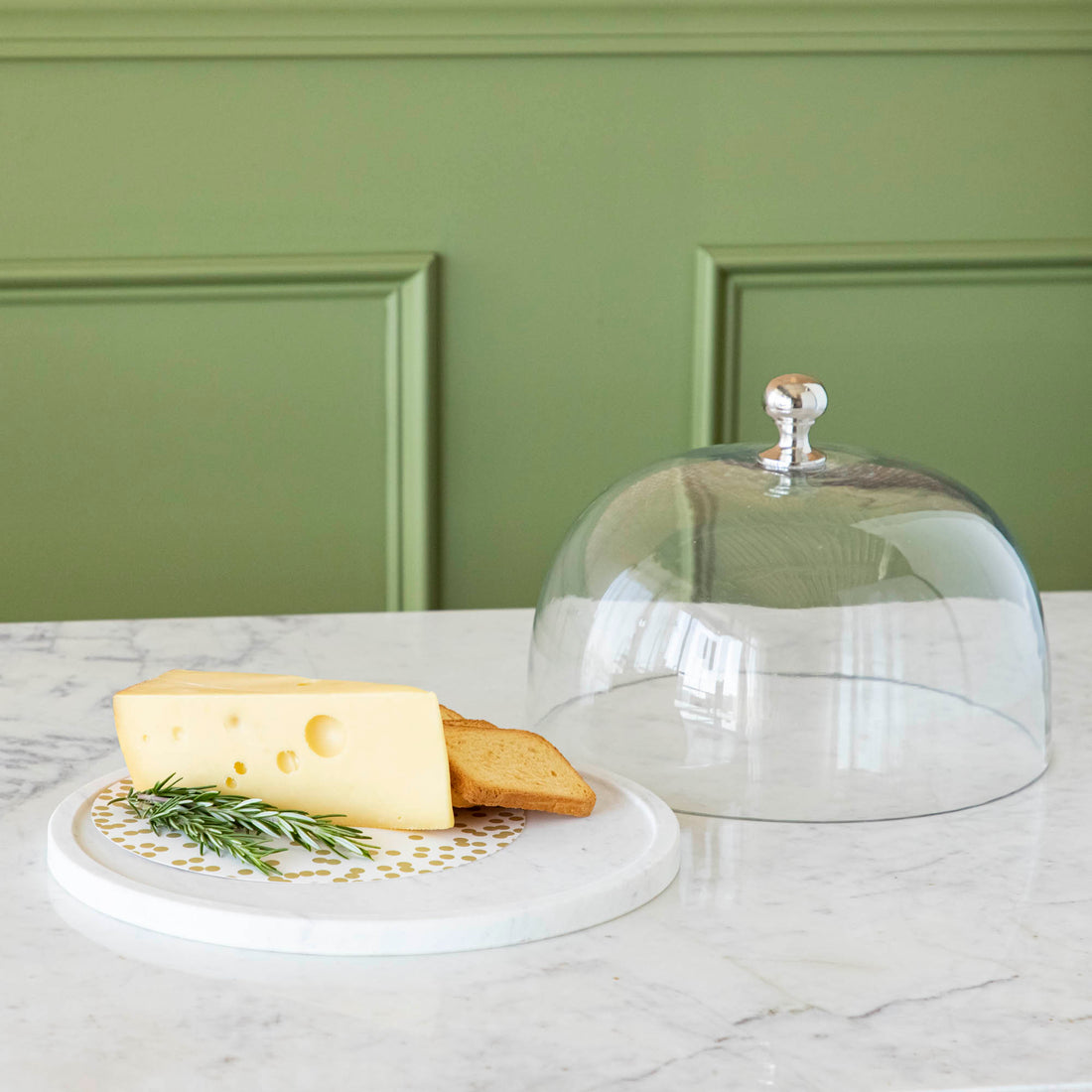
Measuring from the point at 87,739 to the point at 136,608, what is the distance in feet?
4.52

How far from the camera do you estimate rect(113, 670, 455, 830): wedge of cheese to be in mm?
678

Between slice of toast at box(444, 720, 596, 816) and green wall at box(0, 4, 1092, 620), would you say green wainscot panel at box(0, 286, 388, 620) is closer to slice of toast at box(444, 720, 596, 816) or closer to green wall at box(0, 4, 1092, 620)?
green wall at box(0, 4, 1092, 620)

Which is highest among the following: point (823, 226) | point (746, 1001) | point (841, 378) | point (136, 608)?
point (823, 226)

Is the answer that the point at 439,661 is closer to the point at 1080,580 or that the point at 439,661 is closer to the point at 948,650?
the point at 948,650

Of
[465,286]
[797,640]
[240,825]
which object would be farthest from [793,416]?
[465,286]

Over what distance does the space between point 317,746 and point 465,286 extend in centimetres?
155

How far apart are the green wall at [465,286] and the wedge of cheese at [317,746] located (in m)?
1.48

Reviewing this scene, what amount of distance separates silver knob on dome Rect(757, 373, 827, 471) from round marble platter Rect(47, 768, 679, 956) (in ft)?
0.83

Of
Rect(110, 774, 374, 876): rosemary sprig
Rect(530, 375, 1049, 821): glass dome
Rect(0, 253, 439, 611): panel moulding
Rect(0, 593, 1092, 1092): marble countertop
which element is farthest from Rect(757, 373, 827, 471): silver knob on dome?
Rect(0, 253, 439, 611): panel moulding

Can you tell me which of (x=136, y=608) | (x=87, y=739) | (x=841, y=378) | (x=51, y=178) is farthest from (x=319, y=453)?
(x=87, y=739)

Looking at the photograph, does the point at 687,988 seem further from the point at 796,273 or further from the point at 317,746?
the point at 796,273

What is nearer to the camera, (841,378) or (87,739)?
(87,739)

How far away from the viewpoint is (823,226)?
2.19 metres

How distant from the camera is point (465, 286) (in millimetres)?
2162
